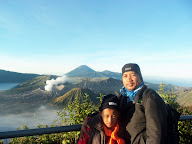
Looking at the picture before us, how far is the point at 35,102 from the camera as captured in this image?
482 ft

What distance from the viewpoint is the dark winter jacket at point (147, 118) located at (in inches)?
58.5

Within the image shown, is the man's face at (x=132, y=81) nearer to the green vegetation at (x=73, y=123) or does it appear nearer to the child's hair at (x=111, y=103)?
the child's hair at (x=111, y=103)

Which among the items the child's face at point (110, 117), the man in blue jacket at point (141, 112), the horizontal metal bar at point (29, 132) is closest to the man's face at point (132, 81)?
the man in blue jacket at point (141, 112)

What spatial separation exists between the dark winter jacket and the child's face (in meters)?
0.17

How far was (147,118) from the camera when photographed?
1553 mm

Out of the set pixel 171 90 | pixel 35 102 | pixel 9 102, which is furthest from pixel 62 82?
pixel 171 90

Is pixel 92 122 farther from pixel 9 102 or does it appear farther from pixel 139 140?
pixel 9 102

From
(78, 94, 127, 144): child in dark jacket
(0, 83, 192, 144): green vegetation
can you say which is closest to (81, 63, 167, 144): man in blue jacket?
(78, 94, 127, 144): child in dark jacket

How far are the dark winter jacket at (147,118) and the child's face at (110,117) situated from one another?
0.55ft

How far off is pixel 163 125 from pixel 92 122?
0.96 meters

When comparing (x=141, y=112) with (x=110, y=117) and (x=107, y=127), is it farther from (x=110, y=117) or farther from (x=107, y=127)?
(x=107, y=127)

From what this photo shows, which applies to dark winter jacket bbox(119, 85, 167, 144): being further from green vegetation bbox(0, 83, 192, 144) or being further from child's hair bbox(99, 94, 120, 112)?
green vegetation bbox(0, 83, 192, 144)

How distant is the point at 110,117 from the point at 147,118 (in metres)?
0.55

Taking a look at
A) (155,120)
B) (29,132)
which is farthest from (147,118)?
(29,132)
